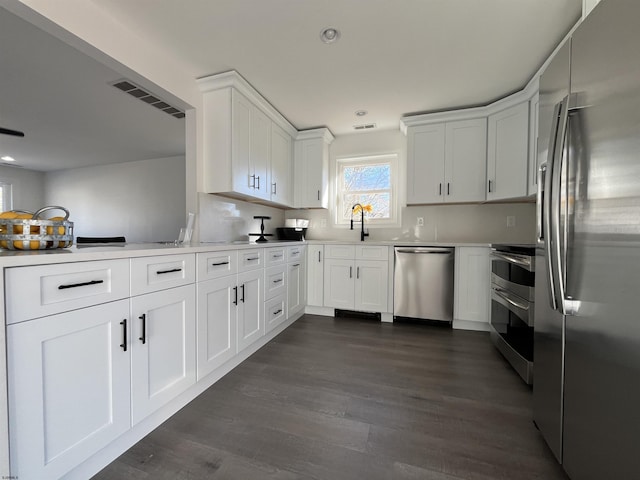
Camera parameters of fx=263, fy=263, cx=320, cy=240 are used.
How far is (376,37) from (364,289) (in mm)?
2371

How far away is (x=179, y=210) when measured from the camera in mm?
5504

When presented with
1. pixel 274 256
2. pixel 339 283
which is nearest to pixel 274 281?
pixel 274 256

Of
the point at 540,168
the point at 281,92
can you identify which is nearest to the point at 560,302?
the point at 540,168

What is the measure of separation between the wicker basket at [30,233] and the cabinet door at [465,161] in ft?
11.0

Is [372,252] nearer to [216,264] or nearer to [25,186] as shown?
[216,264]

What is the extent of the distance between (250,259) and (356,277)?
4.73 ft

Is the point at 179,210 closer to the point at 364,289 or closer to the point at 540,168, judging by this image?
the point at 364,289

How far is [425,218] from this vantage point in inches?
139

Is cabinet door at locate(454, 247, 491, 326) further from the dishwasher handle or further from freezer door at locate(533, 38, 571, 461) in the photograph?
freezer door at locate(533, 38, 571, 461)

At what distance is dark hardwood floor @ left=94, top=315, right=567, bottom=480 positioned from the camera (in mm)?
1113

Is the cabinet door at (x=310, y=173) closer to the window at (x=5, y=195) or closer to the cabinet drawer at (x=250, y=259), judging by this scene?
the cabinet drawer at (x=250, y=259)

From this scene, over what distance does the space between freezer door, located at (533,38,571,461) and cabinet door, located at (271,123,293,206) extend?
2522 millimetres

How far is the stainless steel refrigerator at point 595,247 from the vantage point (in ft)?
2.48

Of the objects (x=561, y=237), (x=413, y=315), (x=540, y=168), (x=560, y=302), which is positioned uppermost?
(x=540, y=168)
